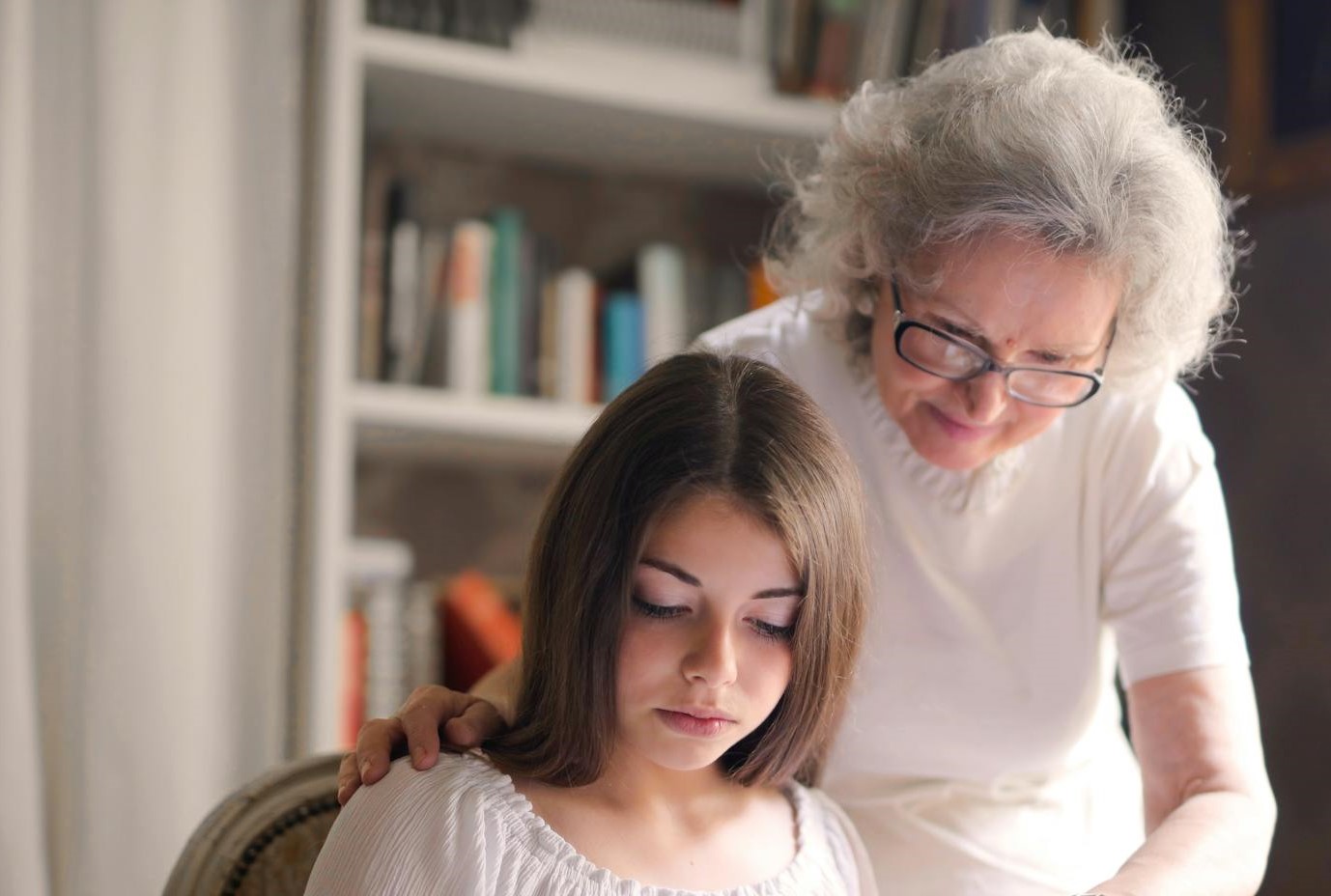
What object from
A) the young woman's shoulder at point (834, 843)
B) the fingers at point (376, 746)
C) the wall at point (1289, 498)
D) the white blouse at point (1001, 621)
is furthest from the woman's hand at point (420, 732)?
the wall at point (1289, 498)

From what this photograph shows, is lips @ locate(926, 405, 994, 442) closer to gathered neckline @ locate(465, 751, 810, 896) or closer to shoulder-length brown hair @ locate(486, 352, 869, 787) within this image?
shoulder-length brown hair @ locate(486, 352, 869, 787)

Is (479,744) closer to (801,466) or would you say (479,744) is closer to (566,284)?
(801,466)

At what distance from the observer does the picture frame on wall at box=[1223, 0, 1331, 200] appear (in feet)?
7.00

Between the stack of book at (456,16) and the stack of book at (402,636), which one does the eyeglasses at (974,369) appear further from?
the stack of book at (456,16)

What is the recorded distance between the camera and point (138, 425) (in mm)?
1870

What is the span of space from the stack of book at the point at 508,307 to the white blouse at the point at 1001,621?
976 mm

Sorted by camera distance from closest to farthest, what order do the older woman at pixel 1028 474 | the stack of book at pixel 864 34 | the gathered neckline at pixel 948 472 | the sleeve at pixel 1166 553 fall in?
the older woman at pixel 1028 474 → the sleeve at pixel 1166 553 → the gathered neckline at pixel 948 472 → the stack of book at pixel 864 34

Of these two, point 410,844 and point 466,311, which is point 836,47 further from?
Result: point 410,844

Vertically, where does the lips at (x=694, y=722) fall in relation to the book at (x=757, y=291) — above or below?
below

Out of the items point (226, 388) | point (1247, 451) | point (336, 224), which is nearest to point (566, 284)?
point (336, 224)

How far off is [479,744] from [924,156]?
23.1 inches

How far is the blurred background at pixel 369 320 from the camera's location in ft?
5.98

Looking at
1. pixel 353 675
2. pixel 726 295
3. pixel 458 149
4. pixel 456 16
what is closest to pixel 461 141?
pixel 458 149

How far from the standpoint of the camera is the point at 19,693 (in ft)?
5.66
